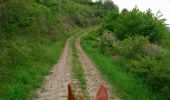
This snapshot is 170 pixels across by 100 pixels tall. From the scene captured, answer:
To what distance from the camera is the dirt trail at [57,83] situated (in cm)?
1117

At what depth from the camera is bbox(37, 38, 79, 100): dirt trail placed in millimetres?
11166

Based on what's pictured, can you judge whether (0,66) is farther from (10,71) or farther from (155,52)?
(155,52)


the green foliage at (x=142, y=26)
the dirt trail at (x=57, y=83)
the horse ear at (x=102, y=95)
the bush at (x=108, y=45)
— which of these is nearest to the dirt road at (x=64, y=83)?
the dirt trail at (x=57, y=83)

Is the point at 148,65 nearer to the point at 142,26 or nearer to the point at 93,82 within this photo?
the point at 93,82

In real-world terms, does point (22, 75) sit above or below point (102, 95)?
below

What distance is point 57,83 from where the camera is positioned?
13359 millimetres

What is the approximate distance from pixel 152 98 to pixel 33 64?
6.12 meters

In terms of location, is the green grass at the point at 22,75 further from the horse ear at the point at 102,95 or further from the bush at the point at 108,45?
the horse ear at the point at 102,95

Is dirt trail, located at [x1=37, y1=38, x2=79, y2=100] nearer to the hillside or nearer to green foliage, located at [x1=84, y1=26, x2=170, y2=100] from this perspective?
the hillside

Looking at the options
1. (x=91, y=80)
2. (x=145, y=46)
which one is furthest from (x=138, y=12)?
(x=91, y=80)

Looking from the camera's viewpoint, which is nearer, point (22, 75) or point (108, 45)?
point (22, 75)

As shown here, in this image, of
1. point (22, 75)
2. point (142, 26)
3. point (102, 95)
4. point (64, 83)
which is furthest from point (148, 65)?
point (142, 26)

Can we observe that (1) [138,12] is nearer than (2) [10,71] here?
No

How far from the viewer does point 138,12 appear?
3219cm
